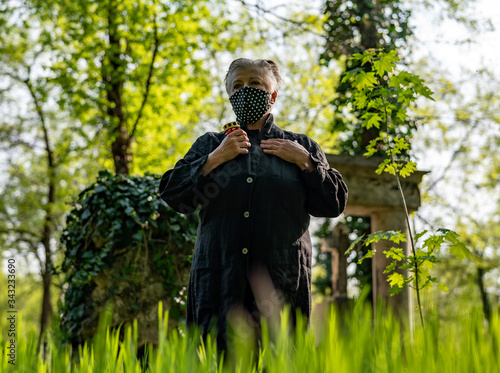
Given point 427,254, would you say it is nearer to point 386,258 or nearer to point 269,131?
point 269,131

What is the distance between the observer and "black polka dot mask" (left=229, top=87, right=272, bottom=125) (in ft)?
9.33

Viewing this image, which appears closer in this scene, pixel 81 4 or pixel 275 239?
pixel 275 239

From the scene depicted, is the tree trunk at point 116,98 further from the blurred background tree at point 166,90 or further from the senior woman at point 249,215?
the senior woman at point 249,215

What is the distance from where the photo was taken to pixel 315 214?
9.14 feet

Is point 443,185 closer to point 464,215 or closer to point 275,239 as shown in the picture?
point 464,215

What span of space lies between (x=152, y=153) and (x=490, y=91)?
25.7 feet

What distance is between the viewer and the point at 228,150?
2.65 metres

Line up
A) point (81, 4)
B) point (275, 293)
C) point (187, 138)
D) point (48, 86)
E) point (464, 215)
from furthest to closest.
Result: point (187, 138), point (464, 215), point (48, 86), point (81, 4), point (275, 293)

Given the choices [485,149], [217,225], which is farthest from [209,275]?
[485,149]

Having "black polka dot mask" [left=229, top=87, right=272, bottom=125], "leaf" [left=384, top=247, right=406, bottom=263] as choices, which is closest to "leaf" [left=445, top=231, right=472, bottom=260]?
"leaf" [left=384, top=247, right=406, bottom=263]

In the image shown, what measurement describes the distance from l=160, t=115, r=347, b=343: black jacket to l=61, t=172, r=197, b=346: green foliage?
2.58m

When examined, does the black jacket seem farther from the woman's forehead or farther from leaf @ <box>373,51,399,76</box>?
leaf @ <box>373,51,399,76</box>

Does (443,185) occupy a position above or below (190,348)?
above

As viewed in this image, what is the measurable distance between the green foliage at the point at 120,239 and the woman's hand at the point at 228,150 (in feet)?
8.81
